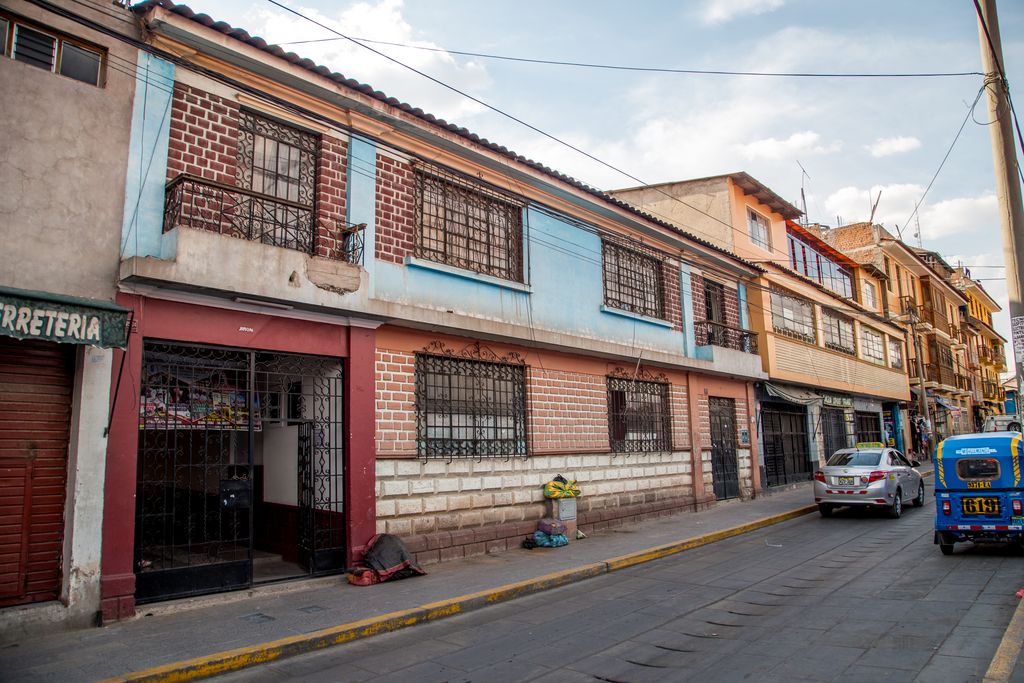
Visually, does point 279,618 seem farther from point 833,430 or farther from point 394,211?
point 833,430

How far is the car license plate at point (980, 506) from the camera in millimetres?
9805

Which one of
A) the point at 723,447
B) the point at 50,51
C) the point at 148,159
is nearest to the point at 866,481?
the point at 723,447

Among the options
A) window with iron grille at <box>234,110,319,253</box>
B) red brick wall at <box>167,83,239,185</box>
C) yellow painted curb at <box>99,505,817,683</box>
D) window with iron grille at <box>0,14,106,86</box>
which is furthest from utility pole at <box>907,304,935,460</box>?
window with iron grille at <box>0,14,106,86</box>

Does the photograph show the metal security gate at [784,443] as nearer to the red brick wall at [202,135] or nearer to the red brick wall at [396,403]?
the red brick wall at [396,403]

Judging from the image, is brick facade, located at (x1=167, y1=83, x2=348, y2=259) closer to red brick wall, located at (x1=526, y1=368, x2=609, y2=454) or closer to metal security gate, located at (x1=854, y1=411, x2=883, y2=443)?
red brick wall, located at (x1=526, y1=368, x2=609, y2=454)

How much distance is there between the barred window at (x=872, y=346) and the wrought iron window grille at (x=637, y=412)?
54.0 feet

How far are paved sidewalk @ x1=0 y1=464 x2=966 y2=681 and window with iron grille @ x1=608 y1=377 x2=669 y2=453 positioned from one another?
3.37m

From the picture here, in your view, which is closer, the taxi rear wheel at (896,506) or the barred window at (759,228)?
the taxi rear wheel at (896,506)

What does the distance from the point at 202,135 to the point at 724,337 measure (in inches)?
565

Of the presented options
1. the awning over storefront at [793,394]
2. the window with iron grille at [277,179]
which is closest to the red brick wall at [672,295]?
the awning over storefront at [793,394]

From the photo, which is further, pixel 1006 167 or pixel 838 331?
pixel 838 331

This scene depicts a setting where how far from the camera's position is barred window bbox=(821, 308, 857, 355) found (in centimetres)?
2562

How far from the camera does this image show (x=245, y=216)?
8.64 meters

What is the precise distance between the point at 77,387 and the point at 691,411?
13.2m
